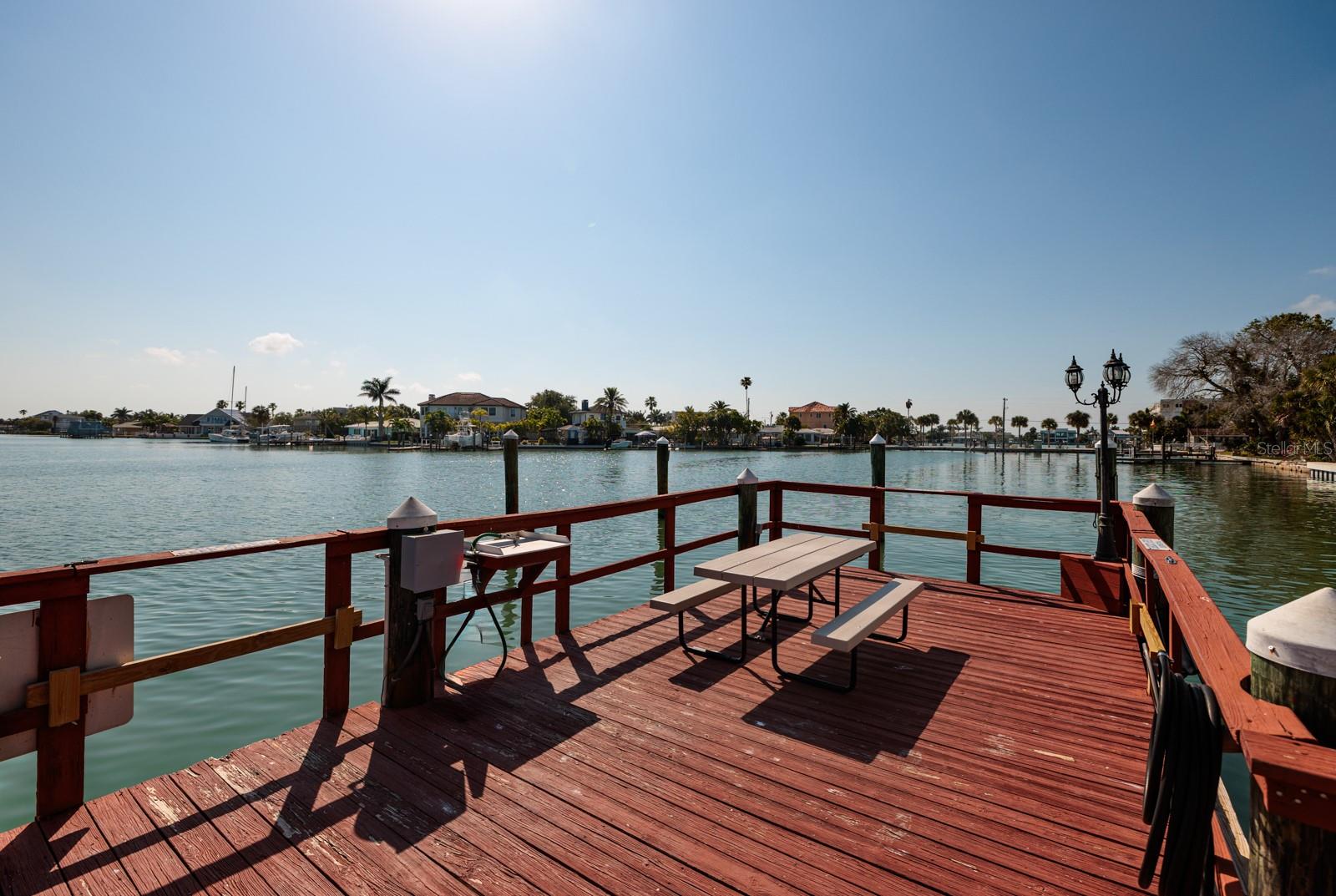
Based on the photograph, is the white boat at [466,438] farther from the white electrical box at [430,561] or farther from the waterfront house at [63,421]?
the waterfront house at [63,421]

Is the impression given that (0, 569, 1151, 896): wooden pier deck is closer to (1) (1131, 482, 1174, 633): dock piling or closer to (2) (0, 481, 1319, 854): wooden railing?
(2) (0, 481, 1319, 854): wooden railing

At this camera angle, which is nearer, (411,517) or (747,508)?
(411,517)

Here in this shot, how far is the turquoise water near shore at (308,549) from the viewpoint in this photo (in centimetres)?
604

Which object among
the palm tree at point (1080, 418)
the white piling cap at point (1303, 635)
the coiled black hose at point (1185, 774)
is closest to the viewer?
the white piling cap at point (1303, 635)

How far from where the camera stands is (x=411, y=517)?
3281 millimetres

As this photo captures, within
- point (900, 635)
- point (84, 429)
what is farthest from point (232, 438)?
point (900, 635)

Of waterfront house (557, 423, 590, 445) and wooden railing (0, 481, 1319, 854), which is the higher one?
waterfront house (557, 423, 590, 445)

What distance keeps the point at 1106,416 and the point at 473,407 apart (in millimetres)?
106523

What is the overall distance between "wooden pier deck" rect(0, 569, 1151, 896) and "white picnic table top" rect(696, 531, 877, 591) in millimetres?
732

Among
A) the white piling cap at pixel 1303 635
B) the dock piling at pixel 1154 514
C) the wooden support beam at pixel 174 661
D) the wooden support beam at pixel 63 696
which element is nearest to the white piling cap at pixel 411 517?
the wooden support beam at pixel 174 661

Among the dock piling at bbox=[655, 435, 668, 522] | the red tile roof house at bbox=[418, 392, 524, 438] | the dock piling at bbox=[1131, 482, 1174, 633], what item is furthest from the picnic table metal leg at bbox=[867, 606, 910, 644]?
the red tile roof house at bbox=[418, 392, 524, 438]

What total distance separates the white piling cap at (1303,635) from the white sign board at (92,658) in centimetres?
345

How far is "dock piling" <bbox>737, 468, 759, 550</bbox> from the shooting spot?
262 inches

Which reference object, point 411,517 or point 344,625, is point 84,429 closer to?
point 344,625
